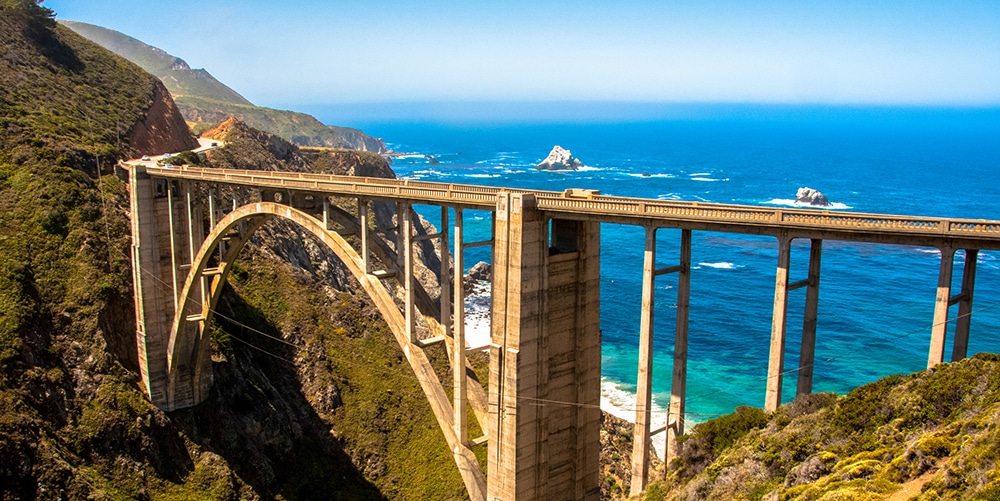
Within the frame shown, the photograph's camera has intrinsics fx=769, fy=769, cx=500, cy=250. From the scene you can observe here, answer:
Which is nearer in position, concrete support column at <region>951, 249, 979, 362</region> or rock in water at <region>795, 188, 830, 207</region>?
concrete support column at <region>951, 249, 979, 362</region>

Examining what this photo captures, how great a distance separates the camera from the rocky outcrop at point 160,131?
6012 centimetres

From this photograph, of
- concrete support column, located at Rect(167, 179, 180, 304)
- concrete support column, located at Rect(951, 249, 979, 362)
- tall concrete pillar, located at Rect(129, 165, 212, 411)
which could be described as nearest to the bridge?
concrete support column, located at Rect(951, 249, 979, 362)

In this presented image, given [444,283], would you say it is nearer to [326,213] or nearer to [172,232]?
[326,213]

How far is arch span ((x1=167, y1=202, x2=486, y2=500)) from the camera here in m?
27.3

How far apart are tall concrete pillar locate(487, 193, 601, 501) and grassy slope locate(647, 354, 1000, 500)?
4.69 metres

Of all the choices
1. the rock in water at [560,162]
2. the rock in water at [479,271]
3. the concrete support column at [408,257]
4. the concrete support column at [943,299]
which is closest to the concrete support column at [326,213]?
the concrete support column at [408,257]

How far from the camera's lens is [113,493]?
1298 inches

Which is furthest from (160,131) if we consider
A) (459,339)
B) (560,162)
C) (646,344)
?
(560,162)

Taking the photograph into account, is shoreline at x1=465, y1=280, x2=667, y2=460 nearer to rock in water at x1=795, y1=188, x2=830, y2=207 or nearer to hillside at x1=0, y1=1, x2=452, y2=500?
hillside at x1=0, y1=1, x2=452, y2=500

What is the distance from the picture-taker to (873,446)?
17781mm

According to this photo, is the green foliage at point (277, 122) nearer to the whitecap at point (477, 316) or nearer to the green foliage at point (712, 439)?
the whitecap at point (477, 316)

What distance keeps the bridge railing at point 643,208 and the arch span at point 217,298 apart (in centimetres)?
159

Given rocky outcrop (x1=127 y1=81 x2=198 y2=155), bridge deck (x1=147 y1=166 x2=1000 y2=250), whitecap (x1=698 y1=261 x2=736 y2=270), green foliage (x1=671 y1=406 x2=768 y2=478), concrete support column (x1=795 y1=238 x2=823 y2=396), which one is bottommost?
whitecap (x1=698 y1=261 x2=736 y2=270)

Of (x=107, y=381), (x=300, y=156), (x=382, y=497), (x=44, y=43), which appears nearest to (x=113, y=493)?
(x=107, y=381)
